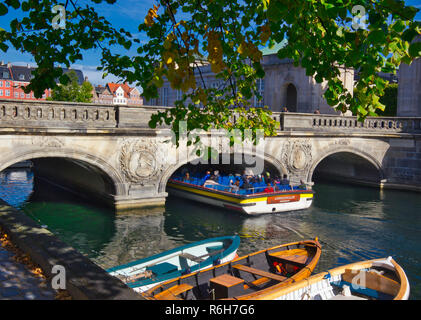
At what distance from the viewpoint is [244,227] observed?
17.5 metres

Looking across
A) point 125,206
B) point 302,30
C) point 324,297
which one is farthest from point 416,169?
point 302,30

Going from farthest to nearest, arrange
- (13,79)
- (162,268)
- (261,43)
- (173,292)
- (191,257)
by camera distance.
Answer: (13,79) < (191,257) < (162,268) < (173,292) < (261,43)

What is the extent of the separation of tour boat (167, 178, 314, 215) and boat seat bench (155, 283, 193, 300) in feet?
35.3

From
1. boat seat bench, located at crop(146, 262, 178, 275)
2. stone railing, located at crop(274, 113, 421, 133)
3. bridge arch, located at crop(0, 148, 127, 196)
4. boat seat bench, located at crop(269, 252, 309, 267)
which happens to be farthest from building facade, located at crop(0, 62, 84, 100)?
boat seat bench, located at crop(269, 252, 309, 267)

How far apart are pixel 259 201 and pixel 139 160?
5.80 meters

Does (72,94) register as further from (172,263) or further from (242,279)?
(242,279)

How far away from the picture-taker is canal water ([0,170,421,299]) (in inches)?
556

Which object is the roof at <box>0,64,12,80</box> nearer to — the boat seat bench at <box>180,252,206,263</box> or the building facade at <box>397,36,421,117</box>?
the building facade at <box>397,36,421,117</box>

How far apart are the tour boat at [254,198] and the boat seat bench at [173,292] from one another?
10773 mm

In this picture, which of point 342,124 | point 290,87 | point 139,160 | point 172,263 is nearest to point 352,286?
point 172,263

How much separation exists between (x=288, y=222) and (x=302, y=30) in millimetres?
14595

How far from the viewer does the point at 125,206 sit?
1908 centimetres

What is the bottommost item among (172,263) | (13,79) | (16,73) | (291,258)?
(172,263)
